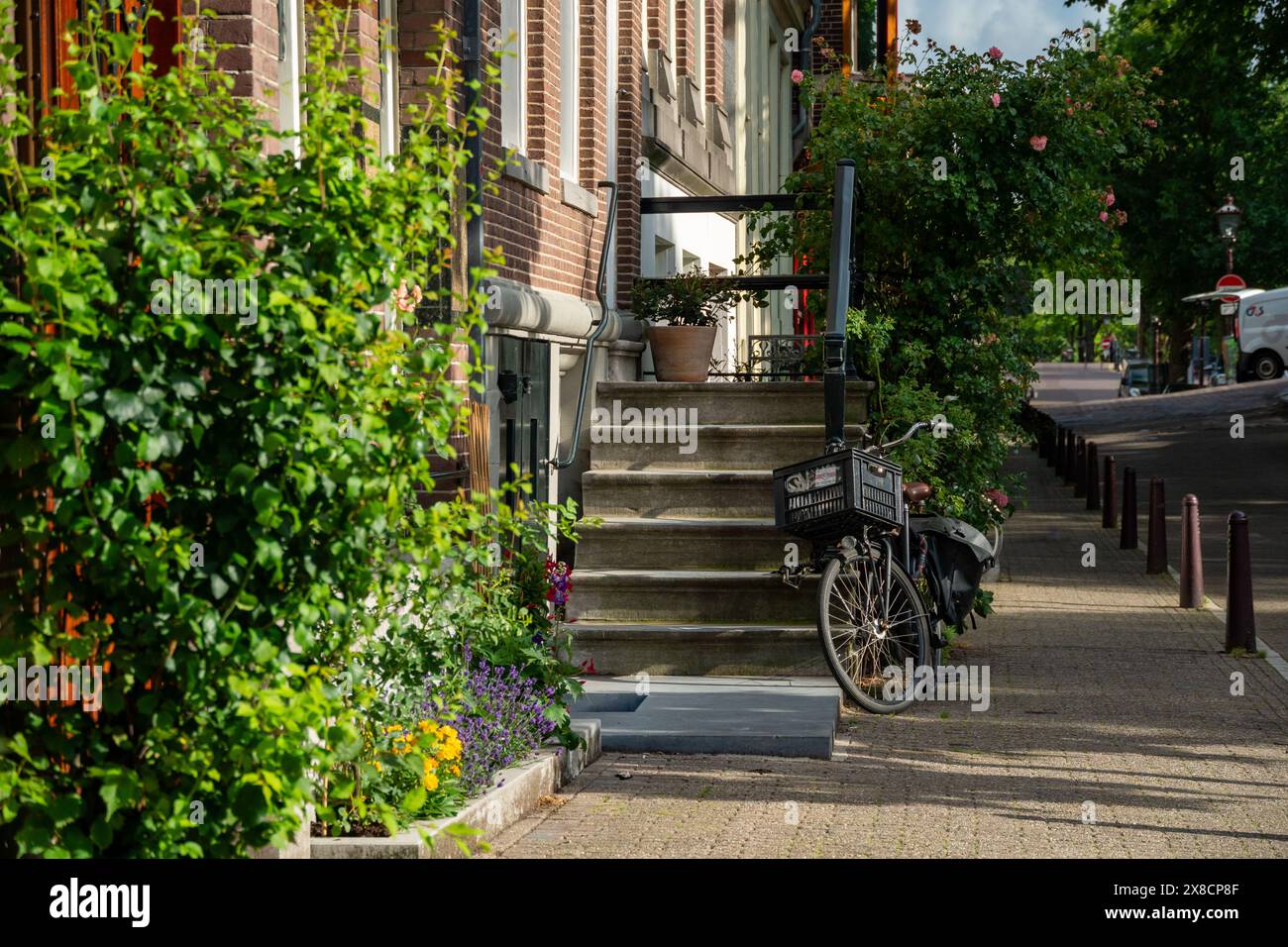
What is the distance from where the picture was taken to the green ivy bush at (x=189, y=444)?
3885mm

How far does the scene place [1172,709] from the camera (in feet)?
29.3

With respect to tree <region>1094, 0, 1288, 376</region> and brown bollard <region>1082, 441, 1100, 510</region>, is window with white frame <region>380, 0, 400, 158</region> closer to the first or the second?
brown bollard <region>1082, 441, 1100, 510</region>

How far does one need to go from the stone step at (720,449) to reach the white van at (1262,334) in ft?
94.1

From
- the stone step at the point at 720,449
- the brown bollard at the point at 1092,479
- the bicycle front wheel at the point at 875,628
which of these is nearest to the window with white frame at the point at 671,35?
the stone step at the point at 720,449

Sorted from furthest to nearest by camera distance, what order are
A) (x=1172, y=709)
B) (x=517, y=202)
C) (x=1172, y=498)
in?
(x=1172, y=498) < (x=517, y=202) < (x=1172, y=709)

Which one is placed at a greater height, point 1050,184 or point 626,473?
point 1050,184

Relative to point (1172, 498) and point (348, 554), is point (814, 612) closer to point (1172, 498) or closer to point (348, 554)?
point (348, 554)

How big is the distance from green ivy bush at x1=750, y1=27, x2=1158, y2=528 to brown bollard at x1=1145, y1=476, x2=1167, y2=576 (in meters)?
4.54

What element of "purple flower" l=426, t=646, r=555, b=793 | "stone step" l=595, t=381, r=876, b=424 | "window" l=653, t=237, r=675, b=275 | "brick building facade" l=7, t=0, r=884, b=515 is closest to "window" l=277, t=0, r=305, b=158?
"brick building facade" l=7, t=0, r=884, b=515

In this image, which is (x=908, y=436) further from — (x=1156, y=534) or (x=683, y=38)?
(x=1156, y=534)

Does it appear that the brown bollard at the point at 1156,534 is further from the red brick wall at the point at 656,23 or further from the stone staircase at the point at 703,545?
the red brick wall at the point at 656,23

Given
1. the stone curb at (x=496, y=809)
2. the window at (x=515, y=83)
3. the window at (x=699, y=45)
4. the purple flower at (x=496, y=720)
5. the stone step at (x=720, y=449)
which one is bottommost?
the stone curb at (x=496, y=809)

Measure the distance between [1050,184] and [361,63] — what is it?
5837mm

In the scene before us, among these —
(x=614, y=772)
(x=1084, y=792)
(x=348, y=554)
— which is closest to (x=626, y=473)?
(x=614, y=772)
